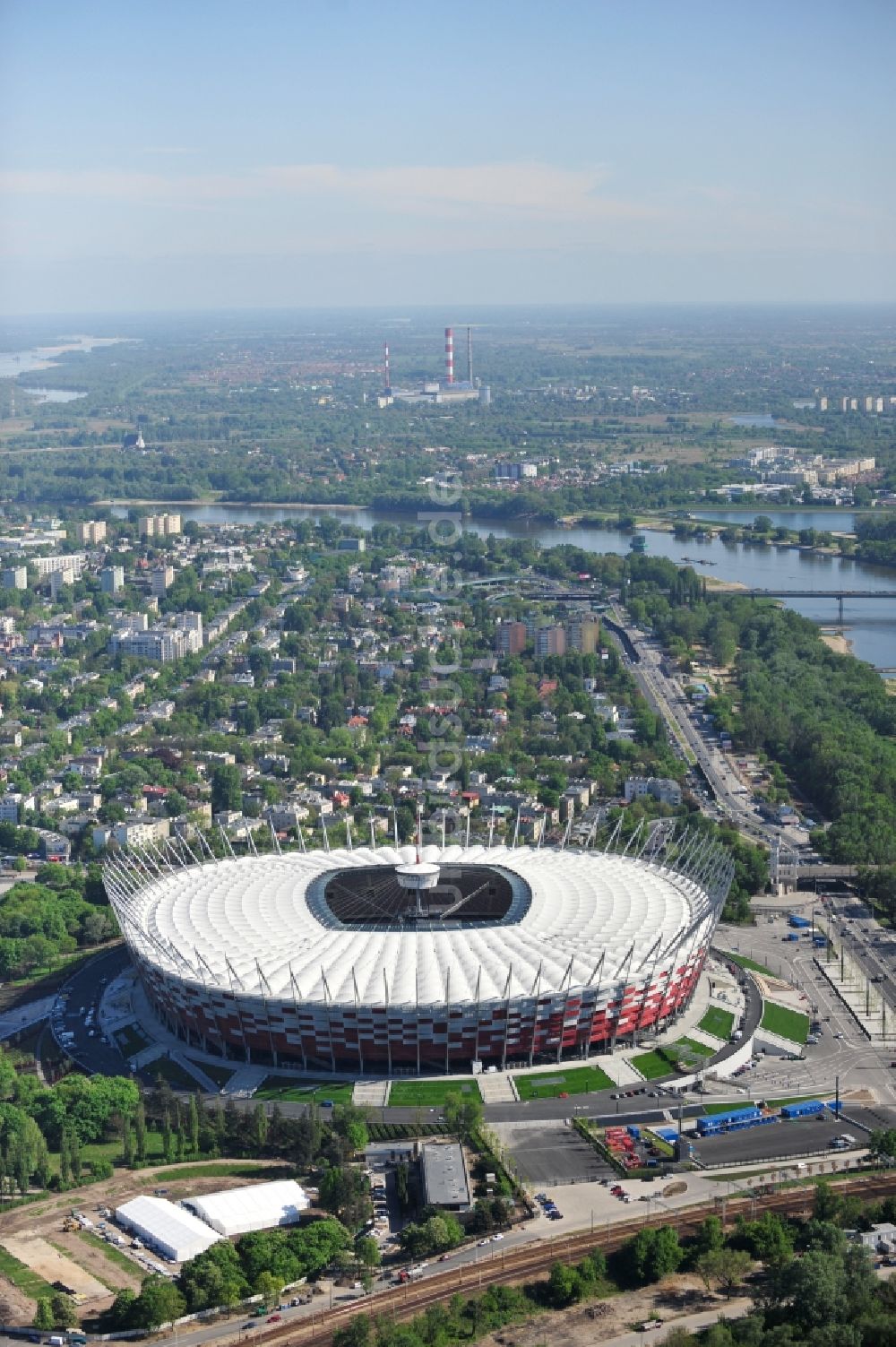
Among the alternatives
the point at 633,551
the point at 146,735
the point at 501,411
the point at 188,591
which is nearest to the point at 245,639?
the point at 188,591

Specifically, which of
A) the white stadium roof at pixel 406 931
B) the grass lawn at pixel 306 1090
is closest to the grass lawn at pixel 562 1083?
the white stadium roof at pixel 406 931

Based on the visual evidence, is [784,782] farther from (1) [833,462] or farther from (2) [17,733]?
(1) [833,462]

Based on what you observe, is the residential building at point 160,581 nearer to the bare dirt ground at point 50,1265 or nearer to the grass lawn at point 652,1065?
the grass lawn at point 652,1065

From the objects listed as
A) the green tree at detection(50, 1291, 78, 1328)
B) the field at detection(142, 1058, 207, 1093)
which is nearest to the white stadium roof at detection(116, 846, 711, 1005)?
the field at detection(142, 1058, 207, 1093)

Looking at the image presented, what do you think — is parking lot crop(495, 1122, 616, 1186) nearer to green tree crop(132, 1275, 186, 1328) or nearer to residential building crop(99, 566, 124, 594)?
green tree crop(132, 1275, 186, 1328)

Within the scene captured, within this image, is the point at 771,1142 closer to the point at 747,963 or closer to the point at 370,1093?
the point at 370,1093

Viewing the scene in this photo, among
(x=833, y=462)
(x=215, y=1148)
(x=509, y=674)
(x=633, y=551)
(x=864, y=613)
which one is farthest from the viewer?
(x=833, y=462)

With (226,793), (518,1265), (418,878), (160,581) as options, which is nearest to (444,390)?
(160,581)
